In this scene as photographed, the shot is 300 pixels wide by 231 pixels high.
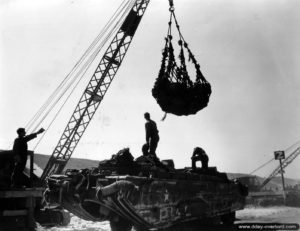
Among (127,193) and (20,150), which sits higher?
(20,150)

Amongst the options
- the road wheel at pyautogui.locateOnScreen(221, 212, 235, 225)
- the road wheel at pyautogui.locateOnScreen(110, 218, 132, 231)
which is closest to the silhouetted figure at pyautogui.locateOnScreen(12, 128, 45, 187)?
the road wheel at pyautogui.locateOnScreen(110, 218, 132, 231)

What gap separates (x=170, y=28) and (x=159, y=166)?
3685 millimetres

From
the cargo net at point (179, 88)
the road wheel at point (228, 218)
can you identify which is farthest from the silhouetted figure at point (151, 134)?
the road wheel at point (228, 218)

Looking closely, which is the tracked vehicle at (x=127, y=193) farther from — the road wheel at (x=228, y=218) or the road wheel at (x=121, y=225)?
the road wheel at (x=228, y=218)

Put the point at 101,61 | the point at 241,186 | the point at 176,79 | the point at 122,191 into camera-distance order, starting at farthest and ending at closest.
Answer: the point at 101,61
the point at 241,186
the point at 176,79
the point at 122,191

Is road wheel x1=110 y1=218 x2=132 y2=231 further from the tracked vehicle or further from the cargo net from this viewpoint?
the cargo net

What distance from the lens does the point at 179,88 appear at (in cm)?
829

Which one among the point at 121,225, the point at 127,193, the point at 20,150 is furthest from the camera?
the point at 20,150

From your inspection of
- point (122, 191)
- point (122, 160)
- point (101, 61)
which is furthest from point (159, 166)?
point (101, 61)

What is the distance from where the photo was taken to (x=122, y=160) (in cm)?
699

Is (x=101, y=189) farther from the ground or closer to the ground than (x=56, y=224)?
farther from the ground

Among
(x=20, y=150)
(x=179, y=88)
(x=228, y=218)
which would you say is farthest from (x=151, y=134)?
(x=228, y=218)

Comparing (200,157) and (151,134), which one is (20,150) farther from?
(200,157)

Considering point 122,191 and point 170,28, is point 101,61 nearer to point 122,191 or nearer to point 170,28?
point 170,28
